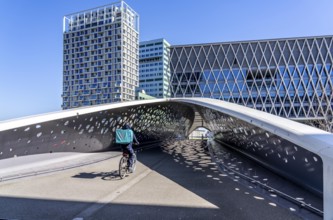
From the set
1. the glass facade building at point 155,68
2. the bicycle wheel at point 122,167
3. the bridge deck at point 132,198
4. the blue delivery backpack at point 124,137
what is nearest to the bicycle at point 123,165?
the bicycle wheel at point 122,167

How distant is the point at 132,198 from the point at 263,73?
7226 cm

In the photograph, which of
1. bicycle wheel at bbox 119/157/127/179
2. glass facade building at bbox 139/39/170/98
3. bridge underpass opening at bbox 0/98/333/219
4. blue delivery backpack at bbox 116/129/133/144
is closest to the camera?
bridge underpass opening at bbox 0/98/333/219

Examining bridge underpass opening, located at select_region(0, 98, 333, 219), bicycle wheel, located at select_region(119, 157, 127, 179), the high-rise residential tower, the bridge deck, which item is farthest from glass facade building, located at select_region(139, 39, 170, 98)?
the bridge deck

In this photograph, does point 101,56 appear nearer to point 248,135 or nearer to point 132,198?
point 248,135

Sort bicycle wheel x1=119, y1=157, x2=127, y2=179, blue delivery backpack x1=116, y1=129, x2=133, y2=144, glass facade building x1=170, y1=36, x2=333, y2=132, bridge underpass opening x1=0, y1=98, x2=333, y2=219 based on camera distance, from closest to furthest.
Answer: bridge underpass opening x1=0, y1=98, x2=333, y2=219
bicycle wheel x1=119, y1=157, x2=127, y2=179
blue delivery backpack x1=116, y1=129, x2=133, y2=144
glass facade building x1=170, y1=36, x2=333, y2=132

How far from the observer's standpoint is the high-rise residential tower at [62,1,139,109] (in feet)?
312

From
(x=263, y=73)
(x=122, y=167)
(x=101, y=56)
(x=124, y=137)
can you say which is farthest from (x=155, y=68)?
(x=122, y=167)

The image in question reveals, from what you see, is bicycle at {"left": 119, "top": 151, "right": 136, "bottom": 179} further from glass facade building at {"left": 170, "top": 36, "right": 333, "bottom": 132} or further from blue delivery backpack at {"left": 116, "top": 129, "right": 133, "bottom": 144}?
glass facade building at {"left": 170, "top": 36, "right": 333, "bottom": 132}

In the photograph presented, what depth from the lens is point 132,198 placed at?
17.6 ft

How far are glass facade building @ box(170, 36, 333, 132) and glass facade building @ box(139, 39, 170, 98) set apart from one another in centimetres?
1625

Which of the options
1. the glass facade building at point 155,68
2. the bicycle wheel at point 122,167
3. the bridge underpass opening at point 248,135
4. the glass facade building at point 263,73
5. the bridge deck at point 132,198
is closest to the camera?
the bridge deck at point 132,198

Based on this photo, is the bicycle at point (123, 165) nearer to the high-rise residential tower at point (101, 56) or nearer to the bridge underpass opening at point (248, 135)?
the bridge underpass opening at point (248, 135)

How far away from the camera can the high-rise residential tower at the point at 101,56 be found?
312 feet

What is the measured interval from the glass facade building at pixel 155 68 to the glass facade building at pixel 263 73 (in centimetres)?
1625
